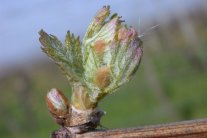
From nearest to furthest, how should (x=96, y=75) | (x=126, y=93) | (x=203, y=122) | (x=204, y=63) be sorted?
(x=203, y=122), (x=96, y=75), (x=204, y=63), (x=126, y=93)

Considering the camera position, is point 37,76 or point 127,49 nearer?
point 127,49

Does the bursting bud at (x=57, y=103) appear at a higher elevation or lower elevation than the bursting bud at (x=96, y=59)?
lower

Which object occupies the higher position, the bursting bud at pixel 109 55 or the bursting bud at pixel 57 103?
the bursting bud at pixel 109 55

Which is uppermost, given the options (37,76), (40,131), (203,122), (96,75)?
(37,76)

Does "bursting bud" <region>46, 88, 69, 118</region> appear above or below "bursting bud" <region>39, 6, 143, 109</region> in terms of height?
below

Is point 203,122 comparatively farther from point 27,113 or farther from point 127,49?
point 27,113

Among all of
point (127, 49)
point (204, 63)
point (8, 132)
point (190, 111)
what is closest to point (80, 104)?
point (127, 49)

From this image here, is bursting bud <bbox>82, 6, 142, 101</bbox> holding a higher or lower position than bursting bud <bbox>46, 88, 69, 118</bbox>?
higher

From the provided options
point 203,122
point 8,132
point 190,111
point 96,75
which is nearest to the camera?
point 203,122
